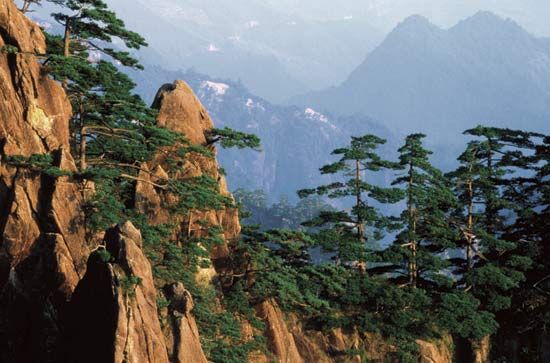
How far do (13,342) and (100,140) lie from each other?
38.6 feet

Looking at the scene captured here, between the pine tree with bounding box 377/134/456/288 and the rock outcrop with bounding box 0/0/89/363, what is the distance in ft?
55.6

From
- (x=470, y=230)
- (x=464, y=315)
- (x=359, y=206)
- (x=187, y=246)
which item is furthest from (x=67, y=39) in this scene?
(x=464, y=315)

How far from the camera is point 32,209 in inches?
881

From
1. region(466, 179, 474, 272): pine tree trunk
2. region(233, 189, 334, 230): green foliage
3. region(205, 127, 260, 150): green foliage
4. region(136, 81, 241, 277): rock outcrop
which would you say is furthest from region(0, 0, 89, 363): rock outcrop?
region(233, 189, 334, 230): green foliage

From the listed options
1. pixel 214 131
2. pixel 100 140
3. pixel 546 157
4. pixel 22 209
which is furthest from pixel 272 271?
pixel 546 157

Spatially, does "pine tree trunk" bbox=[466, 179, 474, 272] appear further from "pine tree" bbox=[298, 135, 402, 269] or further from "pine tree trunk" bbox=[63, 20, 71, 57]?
"pine tree trunk" bbox=[63, 20, 71, 57]

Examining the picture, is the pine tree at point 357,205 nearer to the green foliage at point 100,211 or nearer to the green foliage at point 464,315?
the green foliage at point 464,315

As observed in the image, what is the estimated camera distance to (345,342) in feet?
106

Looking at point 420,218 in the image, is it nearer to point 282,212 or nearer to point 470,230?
point 470,230

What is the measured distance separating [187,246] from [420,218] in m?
13.6

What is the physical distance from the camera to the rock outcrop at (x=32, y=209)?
20.1 meters

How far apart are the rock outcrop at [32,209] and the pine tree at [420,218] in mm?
16949

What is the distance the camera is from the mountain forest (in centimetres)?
1998

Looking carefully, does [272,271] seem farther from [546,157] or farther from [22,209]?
[546,157]
